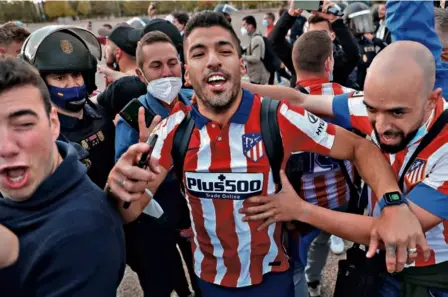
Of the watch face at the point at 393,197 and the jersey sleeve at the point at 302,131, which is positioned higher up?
the jersey sleeve at the point at 302,131

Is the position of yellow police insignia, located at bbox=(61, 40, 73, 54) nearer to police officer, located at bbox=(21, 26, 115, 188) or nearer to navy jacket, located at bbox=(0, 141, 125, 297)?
police officer, located at bbox=(21, 26, 115, 188)

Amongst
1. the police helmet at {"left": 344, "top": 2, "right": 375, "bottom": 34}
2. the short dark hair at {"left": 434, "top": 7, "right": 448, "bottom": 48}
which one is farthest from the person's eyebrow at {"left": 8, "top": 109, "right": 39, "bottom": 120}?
the police helmet at {"left": 344, "top": 2, "right": 375, "bottom": 34}

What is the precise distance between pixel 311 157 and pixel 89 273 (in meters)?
1.74

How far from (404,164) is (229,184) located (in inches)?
30.6

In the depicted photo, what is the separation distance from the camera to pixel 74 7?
803 inches

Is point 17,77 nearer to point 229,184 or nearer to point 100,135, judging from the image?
point 229,184

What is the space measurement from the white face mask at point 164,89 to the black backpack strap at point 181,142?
0.64 m

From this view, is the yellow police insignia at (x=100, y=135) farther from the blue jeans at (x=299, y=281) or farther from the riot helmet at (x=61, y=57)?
the blue jeans at (x=299, y=281)

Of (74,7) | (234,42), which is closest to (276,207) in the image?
(234,42)

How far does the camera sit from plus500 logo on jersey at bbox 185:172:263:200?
1.71 m

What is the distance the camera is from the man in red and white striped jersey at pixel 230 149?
5.60 feet

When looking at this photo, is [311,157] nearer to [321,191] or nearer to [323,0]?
[321,191]

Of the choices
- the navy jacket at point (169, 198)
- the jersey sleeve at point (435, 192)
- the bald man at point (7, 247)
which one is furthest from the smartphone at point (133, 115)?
the jersey sleeve at point (435, 192)

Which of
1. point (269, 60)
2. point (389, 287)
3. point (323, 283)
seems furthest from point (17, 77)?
point (269, 60)
